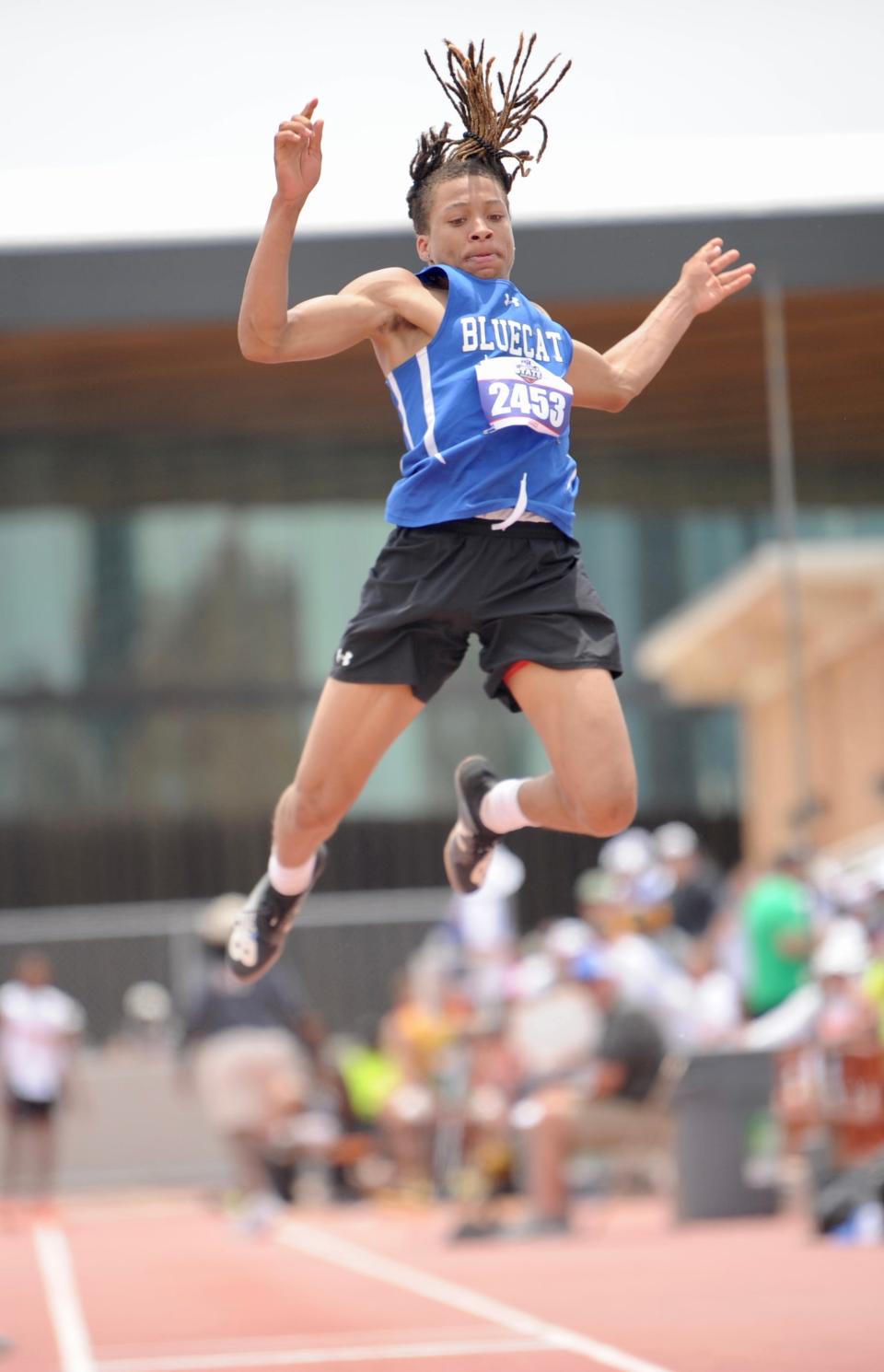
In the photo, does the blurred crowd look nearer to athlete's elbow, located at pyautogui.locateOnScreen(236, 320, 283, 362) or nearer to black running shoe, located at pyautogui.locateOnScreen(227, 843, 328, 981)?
black running shoe, located at pyautogui.locateOnScreen(227, 843, 328, 981)

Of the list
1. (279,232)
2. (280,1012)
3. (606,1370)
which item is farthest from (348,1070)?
(279,232)

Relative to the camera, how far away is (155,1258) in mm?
10430

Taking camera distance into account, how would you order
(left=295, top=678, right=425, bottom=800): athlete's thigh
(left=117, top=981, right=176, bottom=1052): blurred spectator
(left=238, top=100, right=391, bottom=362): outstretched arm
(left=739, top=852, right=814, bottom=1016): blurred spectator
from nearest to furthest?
(left=238, top=100, right=391, bottom=362): outstretched arm < (left=295, top=678, right=425, bottom=800): athlete's thigh < (left=739, top=852, right=814, bottom=1016): blurred spectator < (left=117, top=981, right=176, bottom=1052): blurred spectator

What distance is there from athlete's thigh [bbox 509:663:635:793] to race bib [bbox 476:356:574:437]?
0.53 metres

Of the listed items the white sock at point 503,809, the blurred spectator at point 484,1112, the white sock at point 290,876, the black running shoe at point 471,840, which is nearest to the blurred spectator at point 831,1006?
the blurred spectator at point 484,1112

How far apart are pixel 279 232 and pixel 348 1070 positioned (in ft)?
32.8

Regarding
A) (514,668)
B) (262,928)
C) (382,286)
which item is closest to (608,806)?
(514,668)

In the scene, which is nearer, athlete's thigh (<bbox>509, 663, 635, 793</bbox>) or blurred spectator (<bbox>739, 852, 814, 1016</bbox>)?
athlete's thigh (<bbox>509, 663, 635, 793</bbox>)

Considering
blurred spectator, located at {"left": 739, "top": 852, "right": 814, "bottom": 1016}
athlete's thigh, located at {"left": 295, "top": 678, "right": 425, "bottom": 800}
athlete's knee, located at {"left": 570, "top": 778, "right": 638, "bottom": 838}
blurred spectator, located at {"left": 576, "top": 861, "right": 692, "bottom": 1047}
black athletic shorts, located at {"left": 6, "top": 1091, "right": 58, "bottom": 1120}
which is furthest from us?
black athletic shorts, located at {"left": 6, "top": 1091, "right": 58, "bottom": 1120}

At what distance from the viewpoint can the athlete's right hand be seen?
420 cm

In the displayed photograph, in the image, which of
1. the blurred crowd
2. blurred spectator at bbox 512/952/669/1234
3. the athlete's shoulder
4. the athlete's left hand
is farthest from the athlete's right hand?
blurred spectator at bbox 512/952/669/1234

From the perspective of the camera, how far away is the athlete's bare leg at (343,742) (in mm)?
4645

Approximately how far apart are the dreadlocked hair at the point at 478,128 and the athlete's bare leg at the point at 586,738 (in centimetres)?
105

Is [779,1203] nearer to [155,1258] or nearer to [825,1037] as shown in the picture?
[825,1037]
